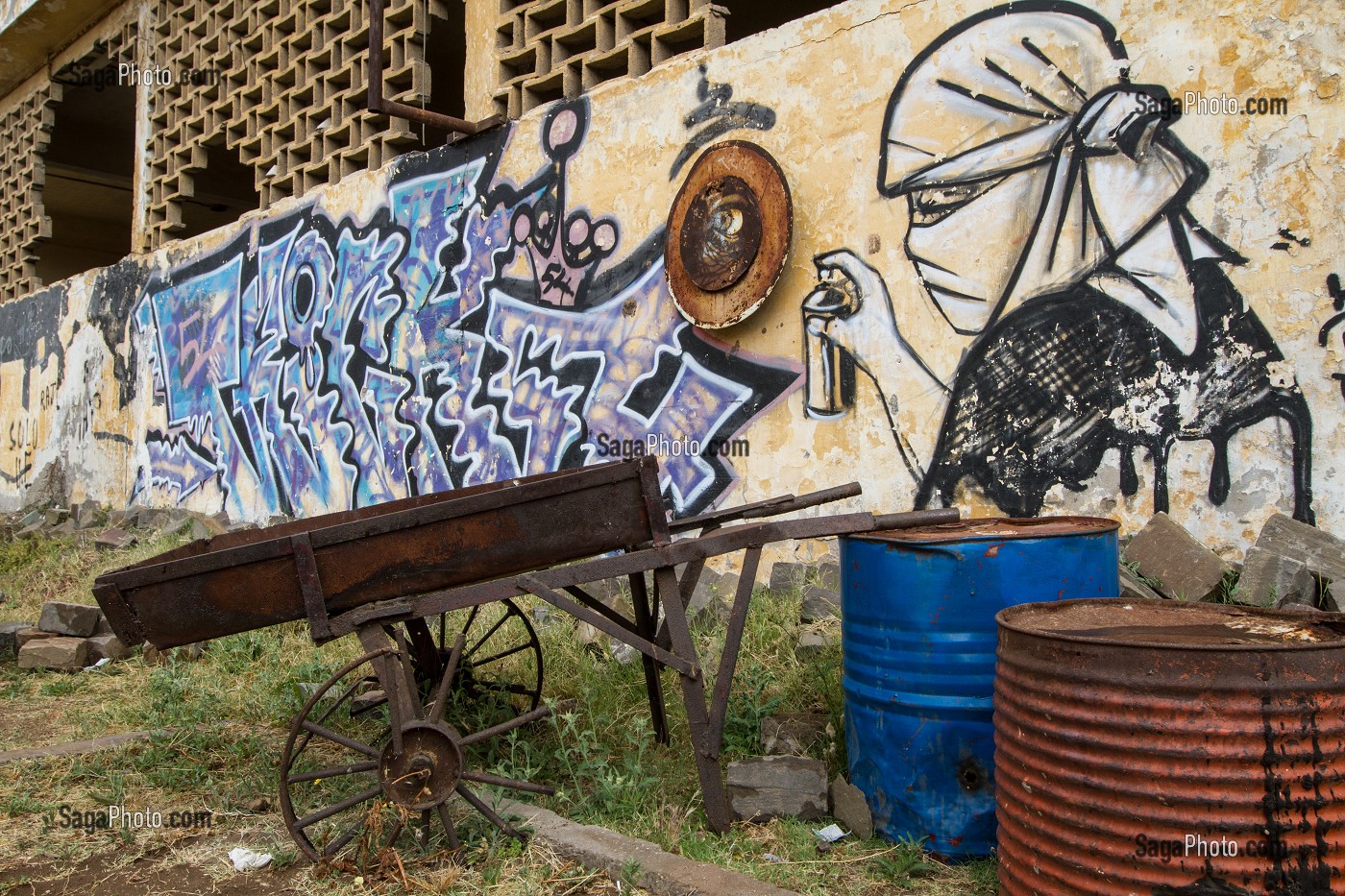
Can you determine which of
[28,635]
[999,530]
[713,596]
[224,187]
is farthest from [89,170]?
[999,530]

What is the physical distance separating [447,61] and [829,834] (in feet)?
38.0

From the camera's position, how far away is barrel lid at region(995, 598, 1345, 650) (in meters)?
2.45

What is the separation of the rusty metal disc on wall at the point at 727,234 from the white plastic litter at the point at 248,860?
3672mm

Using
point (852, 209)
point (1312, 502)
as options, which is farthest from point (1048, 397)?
point (852, 209)

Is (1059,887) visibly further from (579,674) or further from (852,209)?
(852,209)

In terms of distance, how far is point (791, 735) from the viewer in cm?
380

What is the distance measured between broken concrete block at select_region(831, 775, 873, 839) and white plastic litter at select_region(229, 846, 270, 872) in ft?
6.43

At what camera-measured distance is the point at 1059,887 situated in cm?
239

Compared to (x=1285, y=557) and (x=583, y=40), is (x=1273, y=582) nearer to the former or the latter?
(x=1285, y=557)

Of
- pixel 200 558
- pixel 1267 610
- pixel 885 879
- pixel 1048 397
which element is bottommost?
pixel 885 879

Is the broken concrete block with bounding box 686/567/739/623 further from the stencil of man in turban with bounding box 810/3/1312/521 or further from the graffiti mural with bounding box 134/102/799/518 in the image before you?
the stencil of man in turban with bounding box 810/3/1312/521

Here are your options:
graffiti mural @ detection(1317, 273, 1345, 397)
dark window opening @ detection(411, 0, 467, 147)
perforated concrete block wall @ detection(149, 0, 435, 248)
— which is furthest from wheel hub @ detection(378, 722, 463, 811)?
dark window opening @ detection(411, 0, 467, 147)

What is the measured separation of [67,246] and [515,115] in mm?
15910

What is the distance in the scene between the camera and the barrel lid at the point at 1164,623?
8.04 feet
